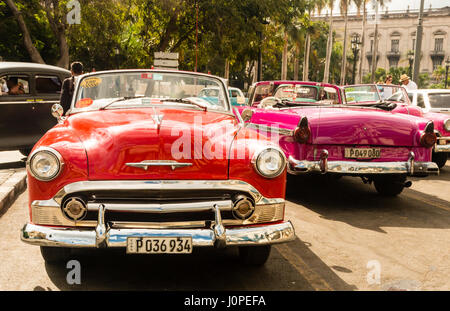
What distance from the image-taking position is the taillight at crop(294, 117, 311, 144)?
20.7 ft

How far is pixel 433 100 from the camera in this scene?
11.8 meters

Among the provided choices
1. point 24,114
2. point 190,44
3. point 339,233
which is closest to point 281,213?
point 339,233

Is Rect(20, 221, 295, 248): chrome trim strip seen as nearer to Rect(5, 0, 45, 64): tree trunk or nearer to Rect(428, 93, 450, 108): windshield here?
Rect(428, 93, 450, 108): windshield

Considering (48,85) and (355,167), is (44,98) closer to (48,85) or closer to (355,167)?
(48,85)

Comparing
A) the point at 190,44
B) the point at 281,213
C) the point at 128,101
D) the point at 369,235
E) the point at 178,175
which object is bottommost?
the point at 369,235

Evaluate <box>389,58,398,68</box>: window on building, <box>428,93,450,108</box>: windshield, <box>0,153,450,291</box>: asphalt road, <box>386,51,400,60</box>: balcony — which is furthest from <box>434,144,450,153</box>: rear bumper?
<box>389,58,398,68</box>: window on building

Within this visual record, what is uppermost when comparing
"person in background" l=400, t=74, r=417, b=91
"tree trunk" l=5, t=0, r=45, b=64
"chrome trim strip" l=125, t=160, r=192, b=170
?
"tree trunk" l=5, t=0, r=45, b=64

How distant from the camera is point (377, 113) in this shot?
21.9 ft

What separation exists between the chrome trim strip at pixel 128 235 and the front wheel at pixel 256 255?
0.48 metres

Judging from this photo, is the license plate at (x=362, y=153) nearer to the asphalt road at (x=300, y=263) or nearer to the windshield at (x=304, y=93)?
the asphalt road at (x=300, y=263)

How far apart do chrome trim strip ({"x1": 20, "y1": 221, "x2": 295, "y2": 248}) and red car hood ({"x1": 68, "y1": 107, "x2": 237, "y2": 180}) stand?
0.39 metres

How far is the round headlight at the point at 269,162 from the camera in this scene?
12.4 ft
